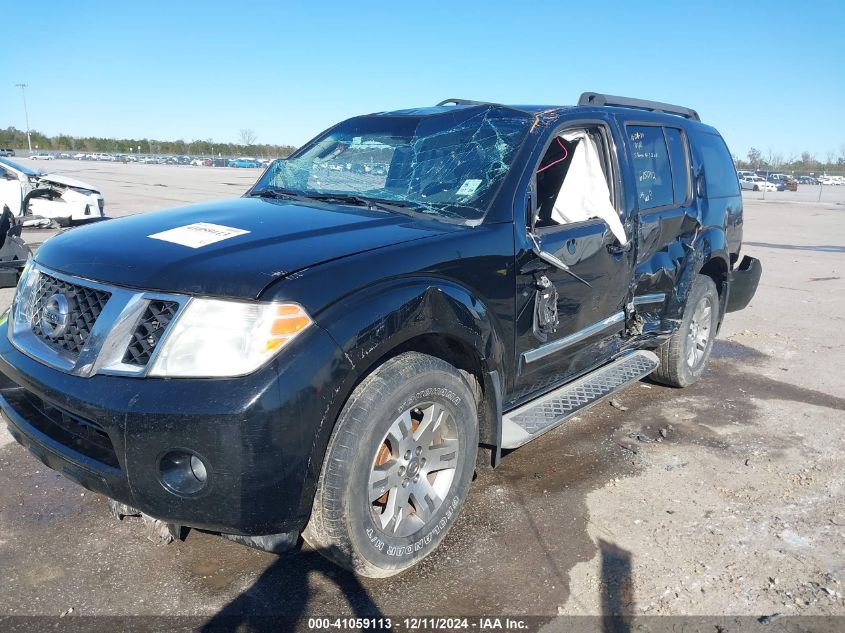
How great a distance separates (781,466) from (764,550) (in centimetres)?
107

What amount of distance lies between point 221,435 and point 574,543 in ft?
5.81

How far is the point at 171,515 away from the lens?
89.7 inches

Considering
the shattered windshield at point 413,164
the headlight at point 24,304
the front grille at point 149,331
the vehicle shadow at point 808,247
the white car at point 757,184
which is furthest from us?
the white car at point 757,184

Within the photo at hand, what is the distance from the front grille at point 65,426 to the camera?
2359 mm

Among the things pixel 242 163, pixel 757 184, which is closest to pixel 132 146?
pixel 242 163

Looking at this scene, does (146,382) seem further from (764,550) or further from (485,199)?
(764,550)

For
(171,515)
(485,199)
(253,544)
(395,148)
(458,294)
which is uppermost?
(395,148)

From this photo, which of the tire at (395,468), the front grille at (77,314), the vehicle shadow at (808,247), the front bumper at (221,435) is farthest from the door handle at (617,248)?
the vehicle shadow at (808,247)

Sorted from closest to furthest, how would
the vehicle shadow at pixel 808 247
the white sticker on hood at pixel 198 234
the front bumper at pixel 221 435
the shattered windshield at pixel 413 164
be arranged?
the front bumper at pixel 221 435 → the white sticker on hood at pixel 198 234 → the shattered windshield at pixel 413 164 → the vehicle shadow at pixel 808 247

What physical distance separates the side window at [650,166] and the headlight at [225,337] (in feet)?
9.31

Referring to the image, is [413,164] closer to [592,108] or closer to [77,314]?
[592,108]

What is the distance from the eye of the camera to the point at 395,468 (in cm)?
265

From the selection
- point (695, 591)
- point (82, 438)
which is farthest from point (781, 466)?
point (82, 438)

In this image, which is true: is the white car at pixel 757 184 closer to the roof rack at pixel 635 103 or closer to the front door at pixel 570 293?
the roof rack at pixel 635 103
